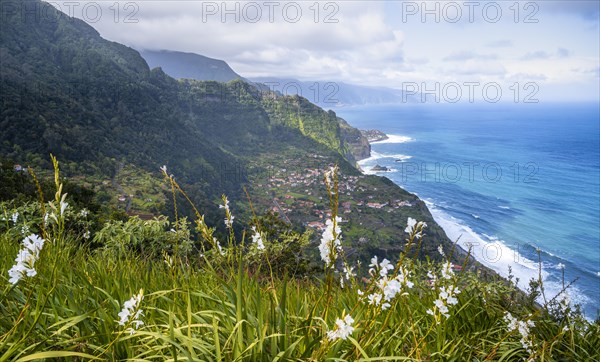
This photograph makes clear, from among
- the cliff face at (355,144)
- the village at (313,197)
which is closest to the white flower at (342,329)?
the village at (313,197)

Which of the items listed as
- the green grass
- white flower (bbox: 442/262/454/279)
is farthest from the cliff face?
white flower (bbox: 442/262/454/279)

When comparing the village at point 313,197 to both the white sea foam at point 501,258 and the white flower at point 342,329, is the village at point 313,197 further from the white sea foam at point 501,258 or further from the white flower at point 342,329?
the white flower at point 342,329

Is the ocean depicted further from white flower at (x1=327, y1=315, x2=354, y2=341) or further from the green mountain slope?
the green mountain slope

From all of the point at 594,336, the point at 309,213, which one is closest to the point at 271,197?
the point at 309,213

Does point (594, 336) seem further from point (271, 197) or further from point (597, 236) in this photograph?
point (271, 197)

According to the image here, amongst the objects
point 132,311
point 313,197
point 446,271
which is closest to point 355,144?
point 313,197
